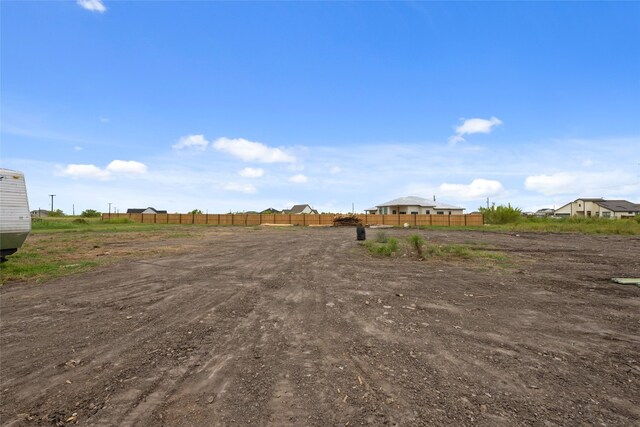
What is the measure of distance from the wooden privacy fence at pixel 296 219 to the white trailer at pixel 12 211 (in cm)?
3937

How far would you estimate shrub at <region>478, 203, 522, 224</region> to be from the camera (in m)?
44.6

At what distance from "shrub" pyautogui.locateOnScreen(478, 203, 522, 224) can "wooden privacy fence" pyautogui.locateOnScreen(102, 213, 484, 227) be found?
4.93 feet

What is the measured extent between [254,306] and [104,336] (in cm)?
234

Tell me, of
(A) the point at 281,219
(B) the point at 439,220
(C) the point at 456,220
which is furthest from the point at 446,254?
(A) the point at 281,219

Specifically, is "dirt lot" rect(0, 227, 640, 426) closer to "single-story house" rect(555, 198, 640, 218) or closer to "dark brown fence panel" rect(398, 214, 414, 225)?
"dark brown fence panel" rect(398, 214, 414, 225)

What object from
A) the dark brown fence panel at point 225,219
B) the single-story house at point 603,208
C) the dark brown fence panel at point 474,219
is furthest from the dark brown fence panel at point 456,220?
the single-story house at point 603,208

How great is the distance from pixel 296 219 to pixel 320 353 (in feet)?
155

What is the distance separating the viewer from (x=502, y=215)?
45.3 metres

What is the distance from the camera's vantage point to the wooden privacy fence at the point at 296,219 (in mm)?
46938

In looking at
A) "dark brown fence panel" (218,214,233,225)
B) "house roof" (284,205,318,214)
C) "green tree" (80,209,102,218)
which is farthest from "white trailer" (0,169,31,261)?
"house roof" (284,205,318,214)

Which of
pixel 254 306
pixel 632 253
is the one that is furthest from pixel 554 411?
pixel 632 253

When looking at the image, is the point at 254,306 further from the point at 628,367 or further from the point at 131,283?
the point at 628,367

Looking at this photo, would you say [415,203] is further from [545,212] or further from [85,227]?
[545,212]

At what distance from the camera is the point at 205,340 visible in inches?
185
